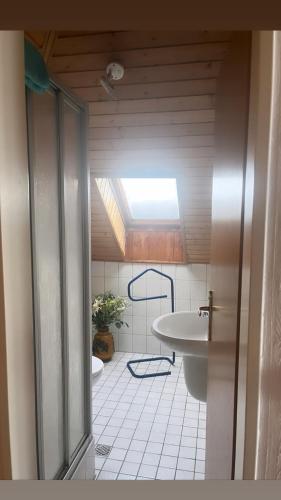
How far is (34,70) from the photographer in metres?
1.20

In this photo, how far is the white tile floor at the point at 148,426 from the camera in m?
2.19

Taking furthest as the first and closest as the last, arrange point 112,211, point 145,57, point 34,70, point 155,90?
point 112,211 < point 155,90 < point 145,57 < point 34,70

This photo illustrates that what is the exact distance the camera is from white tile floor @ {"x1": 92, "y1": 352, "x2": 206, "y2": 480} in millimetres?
2189

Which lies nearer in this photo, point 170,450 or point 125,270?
point 170,450

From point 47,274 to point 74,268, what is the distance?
0.34 metres

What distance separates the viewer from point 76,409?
1962 mm

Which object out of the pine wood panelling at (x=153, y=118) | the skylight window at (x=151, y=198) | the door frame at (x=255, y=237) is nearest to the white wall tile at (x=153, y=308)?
the skylight window at (x=151, y=198)

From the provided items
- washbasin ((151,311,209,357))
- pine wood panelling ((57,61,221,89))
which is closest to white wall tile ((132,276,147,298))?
washbasin ((151,311,209,357))

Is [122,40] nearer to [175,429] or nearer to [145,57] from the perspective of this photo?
[145,57]

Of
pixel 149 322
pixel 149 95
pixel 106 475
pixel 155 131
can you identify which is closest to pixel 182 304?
pixel 149 322

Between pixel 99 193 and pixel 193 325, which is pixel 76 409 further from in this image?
pixel 99 193

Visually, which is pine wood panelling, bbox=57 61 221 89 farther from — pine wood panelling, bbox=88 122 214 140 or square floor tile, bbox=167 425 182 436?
square floor tile, bbox=167 425 182 436

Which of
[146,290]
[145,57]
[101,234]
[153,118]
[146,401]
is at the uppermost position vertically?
[145,57]

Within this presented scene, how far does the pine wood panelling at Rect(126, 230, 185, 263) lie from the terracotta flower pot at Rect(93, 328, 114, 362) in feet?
2.82
